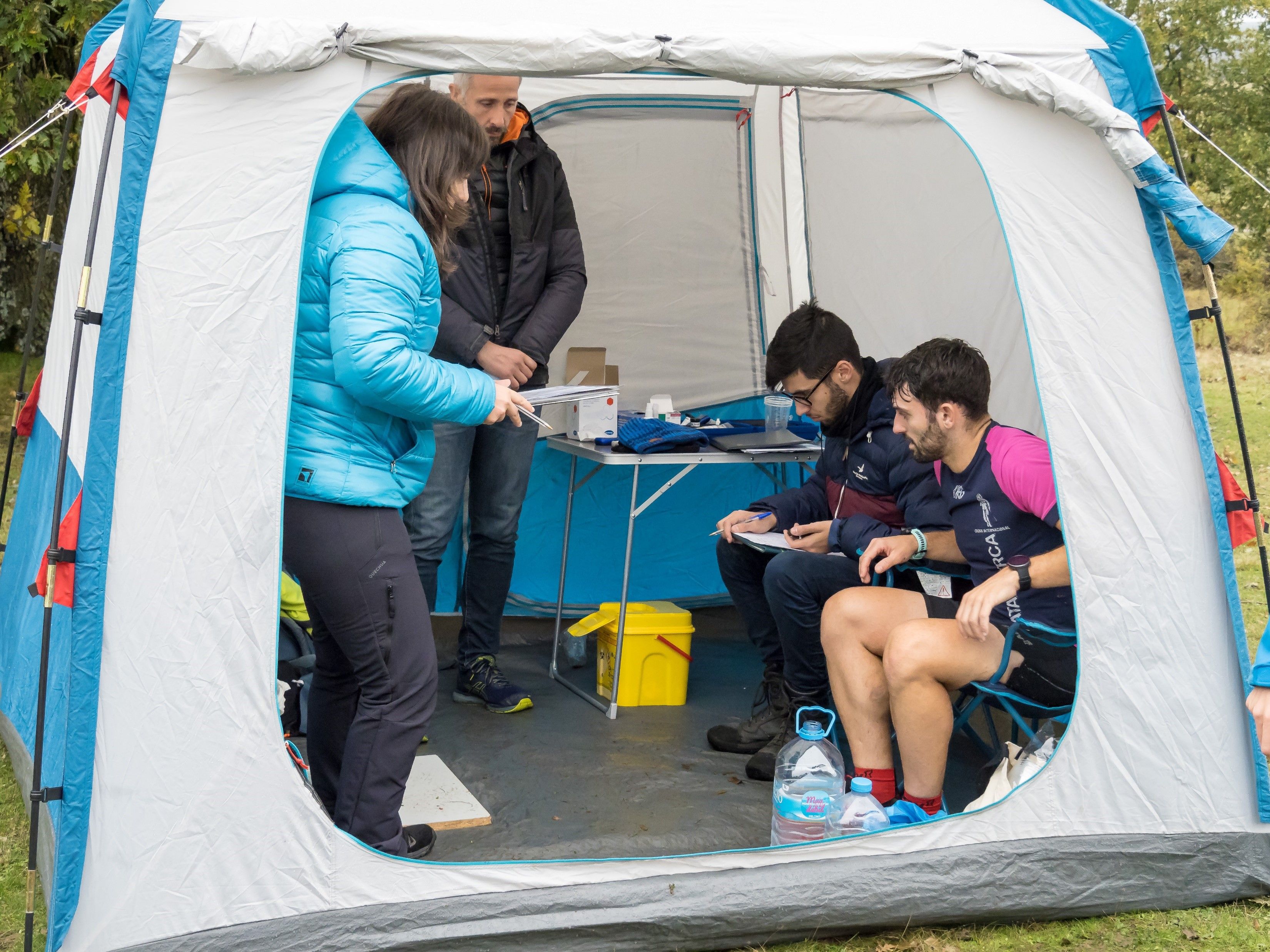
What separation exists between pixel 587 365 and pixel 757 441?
0.69 meters

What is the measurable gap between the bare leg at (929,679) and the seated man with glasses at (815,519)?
378 mm

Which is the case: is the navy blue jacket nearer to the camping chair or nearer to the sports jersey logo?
the sports jersey logo

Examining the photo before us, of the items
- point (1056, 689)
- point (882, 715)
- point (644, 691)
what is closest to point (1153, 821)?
point (1056, 689)

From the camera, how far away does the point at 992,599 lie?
2.36 metres

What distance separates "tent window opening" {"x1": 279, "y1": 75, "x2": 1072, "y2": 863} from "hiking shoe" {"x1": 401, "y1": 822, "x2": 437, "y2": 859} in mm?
460

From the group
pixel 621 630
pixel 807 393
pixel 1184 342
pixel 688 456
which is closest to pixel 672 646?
pixel 621 630

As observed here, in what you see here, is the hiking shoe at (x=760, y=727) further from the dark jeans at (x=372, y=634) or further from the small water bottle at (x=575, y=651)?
the dark jeans at (x=372, y=634)

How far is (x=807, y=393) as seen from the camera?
308 centimetres

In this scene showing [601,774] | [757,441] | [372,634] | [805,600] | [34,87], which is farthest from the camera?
[34,87]

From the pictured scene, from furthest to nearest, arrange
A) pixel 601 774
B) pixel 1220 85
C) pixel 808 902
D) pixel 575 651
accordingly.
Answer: pixel 1220 85
pixel 575 651
pixel 601 774
pixel 808 902

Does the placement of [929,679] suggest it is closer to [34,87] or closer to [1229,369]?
[1229,369]

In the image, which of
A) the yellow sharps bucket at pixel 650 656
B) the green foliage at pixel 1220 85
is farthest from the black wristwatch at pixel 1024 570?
the green foliage at pixel 1220 85

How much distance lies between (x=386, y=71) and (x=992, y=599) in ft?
4.73

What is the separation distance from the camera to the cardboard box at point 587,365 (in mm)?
3918
